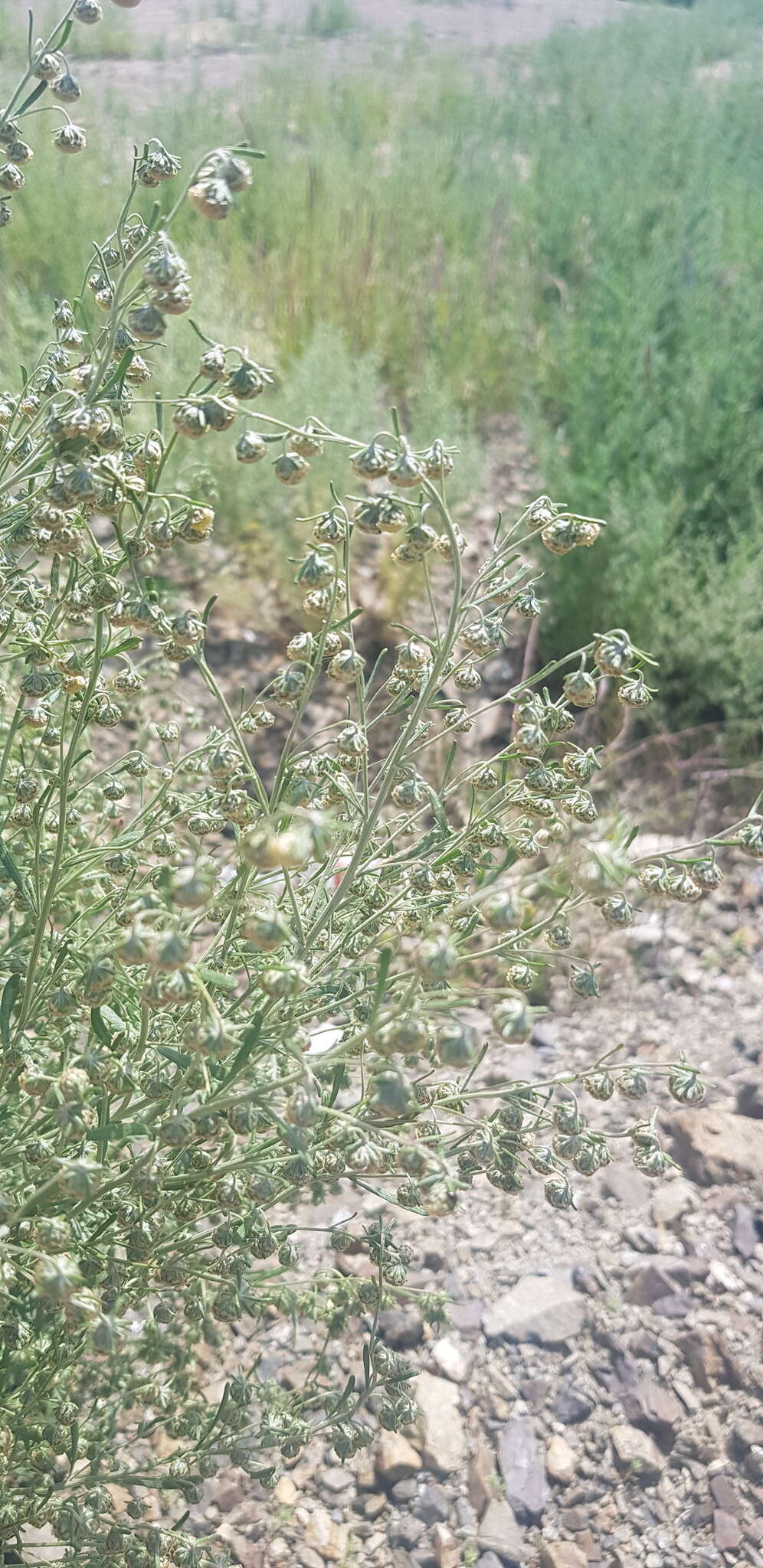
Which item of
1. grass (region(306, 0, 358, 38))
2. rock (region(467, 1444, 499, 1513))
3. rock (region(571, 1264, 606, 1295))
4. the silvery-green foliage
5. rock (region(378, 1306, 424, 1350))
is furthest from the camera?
grass (region(306, 0, 358, 38))

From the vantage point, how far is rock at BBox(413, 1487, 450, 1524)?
6.87 ft

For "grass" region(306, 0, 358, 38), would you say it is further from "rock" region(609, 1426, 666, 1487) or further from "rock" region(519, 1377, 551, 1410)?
"rock" region(609, 1426, 666, 1487)

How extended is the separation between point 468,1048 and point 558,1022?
2.25 meters

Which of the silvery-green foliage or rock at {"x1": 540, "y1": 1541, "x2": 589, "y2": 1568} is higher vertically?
the silvery-green foliage

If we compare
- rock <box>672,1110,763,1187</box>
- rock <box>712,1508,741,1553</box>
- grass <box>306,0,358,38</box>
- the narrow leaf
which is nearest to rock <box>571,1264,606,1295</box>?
rock <box>672,1110,763,1187</box>

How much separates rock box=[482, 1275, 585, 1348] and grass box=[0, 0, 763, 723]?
1.97 m

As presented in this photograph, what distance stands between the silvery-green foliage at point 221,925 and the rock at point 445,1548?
51 centimetres

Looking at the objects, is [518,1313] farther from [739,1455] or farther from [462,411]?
[462,411]

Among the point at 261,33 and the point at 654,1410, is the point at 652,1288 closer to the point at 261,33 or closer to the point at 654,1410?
the point at 654,1410

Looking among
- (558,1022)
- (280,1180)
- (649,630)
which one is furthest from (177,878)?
(649,630)

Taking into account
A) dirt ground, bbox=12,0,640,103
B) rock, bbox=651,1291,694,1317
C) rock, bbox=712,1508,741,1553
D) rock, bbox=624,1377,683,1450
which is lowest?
rock, bbox=624,1377,683,1450

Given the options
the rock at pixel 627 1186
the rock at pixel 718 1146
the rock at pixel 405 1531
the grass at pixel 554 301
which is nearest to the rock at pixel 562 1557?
the rock at pixel 405 1531

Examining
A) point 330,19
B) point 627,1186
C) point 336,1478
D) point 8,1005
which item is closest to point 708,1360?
point 627,1186

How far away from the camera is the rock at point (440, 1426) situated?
2166 mm
